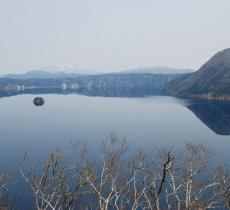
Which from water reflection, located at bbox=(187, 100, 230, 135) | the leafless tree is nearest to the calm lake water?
water reflection, located at bbox=(187, 100, 230, 135)

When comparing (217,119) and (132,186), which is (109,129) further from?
(132,186)

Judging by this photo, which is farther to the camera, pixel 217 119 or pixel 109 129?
pixel 217 119

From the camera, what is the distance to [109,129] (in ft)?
441

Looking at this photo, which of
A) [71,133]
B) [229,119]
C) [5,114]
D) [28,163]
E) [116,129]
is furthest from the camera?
[5,114]

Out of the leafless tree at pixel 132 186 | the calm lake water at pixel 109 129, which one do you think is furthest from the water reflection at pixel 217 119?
the leafless tree at pixel 132 186

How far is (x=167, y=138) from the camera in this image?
382 feet

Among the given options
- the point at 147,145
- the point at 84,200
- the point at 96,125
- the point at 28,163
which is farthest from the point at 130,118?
the point at 84,200

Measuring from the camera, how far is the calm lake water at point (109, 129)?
102 metres

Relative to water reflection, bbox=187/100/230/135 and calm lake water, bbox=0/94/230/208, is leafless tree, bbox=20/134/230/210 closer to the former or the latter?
calm lake water, bbox=0/94/230/208

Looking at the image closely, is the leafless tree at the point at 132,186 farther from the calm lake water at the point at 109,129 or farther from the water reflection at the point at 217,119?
the water reflection at the point at 217,119

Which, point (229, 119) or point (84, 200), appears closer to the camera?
point (84, 200)

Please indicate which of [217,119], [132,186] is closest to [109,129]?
[217,119]

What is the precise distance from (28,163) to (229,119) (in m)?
107

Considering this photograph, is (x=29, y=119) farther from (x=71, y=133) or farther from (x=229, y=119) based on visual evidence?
(x=229, y=119)
